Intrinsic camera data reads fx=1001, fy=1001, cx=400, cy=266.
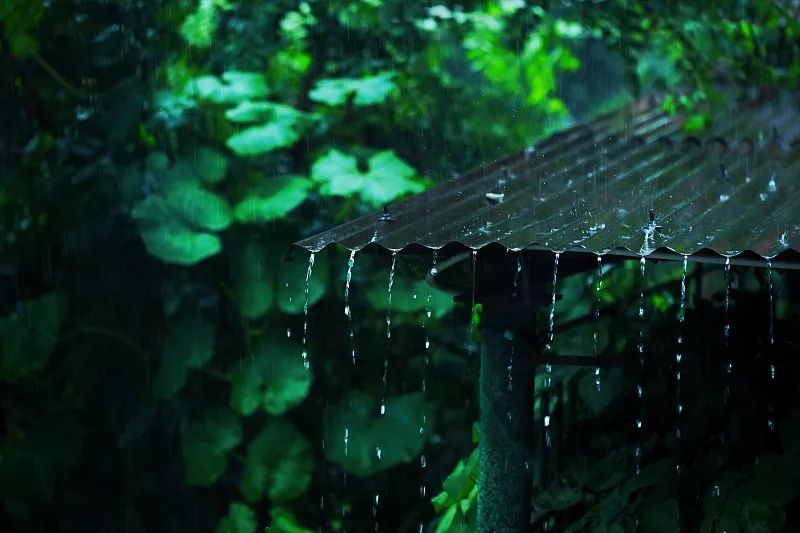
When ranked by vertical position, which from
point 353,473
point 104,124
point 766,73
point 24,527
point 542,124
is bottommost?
point 24,527

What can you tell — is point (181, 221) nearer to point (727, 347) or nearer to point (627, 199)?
point (627, 199)

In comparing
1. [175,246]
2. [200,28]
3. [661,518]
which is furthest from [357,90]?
[661,518]

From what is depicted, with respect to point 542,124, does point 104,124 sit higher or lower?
higher

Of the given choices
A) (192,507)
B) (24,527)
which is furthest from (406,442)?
(24,527)

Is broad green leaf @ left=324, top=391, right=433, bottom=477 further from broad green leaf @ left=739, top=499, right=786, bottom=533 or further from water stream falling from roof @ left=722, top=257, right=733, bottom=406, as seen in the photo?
broad green leaf @ left=739, top=499, right=786, bottom=533

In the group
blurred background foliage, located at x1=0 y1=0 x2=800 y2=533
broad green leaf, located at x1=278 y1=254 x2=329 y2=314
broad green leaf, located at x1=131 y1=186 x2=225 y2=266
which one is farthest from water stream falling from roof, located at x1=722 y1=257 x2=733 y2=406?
broad green leaf, located at x1=131 y1=186 x2=225 y2=266

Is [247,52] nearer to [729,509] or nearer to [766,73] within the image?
[766,73]

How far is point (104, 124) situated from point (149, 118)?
0.28m

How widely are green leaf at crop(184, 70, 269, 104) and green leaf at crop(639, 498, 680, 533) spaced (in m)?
3.75

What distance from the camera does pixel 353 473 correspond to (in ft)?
20.0

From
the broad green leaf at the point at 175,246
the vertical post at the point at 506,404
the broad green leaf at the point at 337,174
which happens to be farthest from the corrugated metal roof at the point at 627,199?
the broad green leaf at the point at 175,246

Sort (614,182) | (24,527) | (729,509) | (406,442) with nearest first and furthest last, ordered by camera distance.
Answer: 1. (729,509)
2. (614,182)
3. (406,442)
4. (24,527)

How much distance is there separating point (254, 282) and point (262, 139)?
34.2 inches

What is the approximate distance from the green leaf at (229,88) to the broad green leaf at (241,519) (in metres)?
2.50
